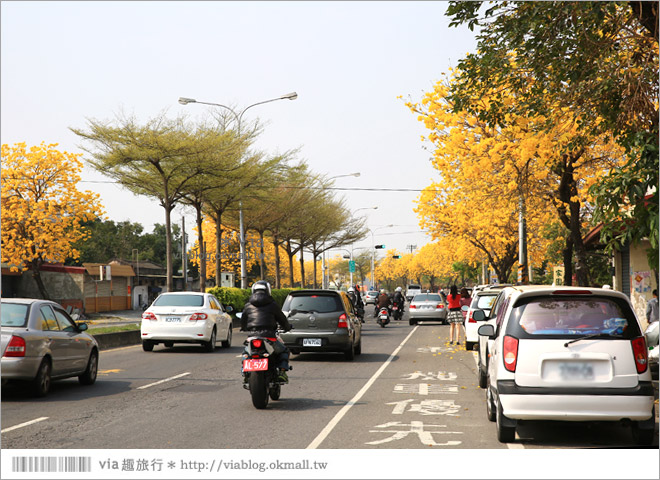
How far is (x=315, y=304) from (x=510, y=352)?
10469mm

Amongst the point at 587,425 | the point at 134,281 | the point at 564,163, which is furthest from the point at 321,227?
the point at 587,425

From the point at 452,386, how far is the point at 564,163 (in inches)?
396

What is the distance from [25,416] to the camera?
10.4m

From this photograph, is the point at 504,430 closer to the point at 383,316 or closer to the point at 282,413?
the point at 282,413

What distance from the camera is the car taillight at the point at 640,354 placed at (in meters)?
8.01

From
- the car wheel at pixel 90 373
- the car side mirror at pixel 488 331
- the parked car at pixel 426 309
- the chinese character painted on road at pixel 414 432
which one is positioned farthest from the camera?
the parked car at pixel 426 309

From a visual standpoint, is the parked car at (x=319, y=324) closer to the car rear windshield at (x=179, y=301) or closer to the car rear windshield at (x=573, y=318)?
the car rear windshield at (x=179, y=301)

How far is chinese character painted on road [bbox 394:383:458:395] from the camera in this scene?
12.8 m

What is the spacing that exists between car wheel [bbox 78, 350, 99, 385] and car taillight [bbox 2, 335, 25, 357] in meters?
2.36

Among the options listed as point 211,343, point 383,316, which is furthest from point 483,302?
point 383,316

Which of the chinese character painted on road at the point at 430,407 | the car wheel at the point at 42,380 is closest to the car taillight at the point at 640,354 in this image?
the chinese character painted on road at the point at 430,407

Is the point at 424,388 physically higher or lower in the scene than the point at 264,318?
lower

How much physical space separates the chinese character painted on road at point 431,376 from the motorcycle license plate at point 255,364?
182 inches

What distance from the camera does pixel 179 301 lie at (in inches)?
856
